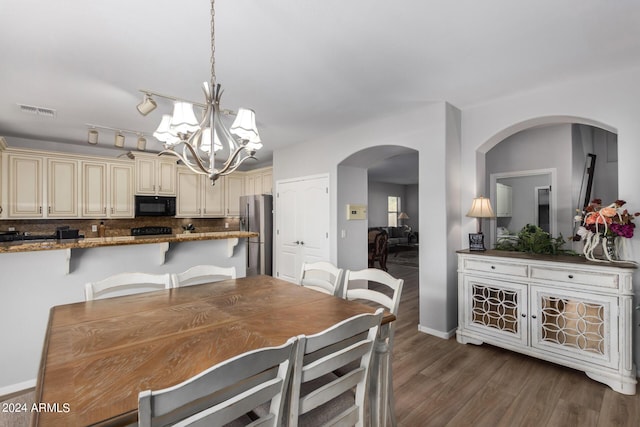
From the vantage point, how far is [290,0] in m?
1.75

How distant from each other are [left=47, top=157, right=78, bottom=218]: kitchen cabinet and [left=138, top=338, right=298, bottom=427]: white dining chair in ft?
17.0

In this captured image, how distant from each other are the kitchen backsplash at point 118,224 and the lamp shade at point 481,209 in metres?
4.97

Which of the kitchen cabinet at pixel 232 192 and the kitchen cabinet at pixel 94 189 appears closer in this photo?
the kitchen cabinet at pixel 94 189

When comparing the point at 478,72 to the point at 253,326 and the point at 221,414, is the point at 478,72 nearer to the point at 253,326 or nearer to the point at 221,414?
the point at 253,326

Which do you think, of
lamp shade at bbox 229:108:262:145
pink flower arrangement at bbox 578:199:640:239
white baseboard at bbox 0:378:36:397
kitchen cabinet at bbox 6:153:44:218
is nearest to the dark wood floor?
pink flower arrangement at bbox 578:199:640:239

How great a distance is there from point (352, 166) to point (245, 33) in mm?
2912

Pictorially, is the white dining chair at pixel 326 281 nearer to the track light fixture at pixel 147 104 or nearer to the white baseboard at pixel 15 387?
the track light fixture at pixel 147 104

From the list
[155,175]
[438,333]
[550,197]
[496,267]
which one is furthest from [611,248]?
[155,175]

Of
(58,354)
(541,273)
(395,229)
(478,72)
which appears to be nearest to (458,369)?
(541,273)

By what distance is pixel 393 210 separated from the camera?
37.0ft

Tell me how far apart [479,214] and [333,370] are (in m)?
2.54

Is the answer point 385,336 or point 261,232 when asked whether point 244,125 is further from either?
point 261,232

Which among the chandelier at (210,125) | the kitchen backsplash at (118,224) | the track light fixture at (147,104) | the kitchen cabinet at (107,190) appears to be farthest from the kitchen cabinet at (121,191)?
the chandelier at (210,125)

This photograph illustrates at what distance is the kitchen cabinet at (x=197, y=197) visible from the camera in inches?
230
